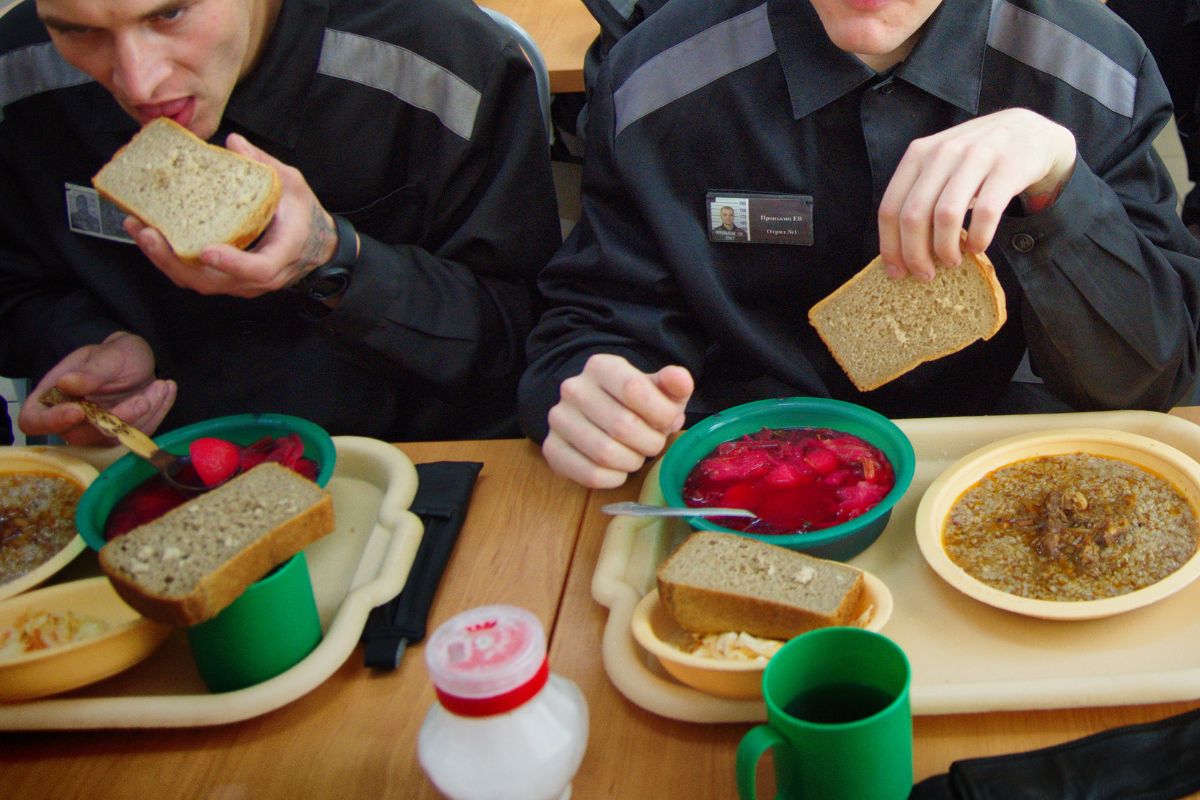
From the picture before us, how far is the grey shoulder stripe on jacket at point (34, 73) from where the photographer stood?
1.80m

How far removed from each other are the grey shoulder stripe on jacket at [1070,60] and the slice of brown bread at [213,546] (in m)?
1.09

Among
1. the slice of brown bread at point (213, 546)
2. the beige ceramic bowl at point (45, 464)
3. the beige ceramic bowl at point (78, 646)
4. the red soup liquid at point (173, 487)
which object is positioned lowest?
the beige ceramic bowl at point (45, 464)

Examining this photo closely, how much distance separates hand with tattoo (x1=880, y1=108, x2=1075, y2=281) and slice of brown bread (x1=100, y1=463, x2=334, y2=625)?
2.32 feet

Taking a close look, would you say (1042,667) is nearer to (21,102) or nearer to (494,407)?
(494,407)

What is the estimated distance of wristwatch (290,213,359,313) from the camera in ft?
5.20

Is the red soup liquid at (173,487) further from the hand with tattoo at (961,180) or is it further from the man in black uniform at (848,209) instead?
the hand with tattoo at (961,180)

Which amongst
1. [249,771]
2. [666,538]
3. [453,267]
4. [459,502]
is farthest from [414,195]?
[249,771]

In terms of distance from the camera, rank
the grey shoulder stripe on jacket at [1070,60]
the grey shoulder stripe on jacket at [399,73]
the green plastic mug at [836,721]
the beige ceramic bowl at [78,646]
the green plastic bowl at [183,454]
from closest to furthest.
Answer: the green plastic mug at [836,721] → the beige ceramic bowl at [78,646] → the green plastic bowl at [183,454] → the grey shoulder stripe on jacket at [1070,60] → the grey shoulder stripe on jacket at [399,73]

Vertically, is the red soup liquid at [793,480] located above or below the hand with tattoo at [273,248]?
below

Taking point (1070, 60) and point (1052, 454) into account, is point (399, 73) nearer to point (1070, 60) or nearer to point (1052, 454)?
point (1070, 60)

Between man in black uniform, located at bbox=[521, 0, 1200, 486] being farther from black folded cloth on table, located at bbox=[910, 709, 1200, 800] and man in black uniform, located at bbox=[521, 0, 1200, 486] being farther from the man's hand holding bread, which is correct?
black folded cloth on table, located at bbox=[910, 709, 1200, 800]

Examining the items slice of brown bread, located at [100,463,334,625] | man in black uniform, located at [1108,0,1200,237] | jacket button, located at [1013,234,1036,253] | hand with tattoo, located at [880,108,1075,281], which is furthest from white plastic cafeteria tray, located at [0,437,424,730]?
man in black uniform, located at [1108,0,1200,237]

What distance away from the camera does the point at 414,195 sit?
1836mm

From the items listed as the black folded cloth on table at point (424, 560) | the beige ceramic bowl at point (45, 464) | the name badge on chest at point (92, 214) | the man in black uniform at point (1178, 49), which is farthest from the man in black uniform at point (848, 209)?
the man in black uniform at point (1178, 49)
